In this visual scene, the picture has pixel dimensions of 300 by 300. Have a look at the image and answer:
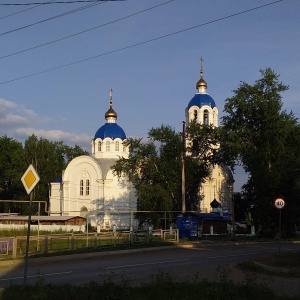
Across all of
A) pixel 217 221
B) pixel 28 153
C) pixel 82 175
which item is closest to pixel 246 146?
pixel 217 221

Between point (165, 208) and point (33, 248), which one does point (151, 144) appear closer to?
Answer: point (165, 208)

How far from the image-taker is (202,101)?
67562 mm

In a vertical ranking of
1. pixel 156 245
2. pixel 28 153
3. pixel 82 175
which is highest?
pixel 28 153

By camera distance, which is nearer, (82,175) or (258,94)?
(258,94)

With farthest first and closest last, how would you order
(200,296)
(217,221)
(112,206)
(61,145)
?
(61,145)
(112,206)
(217,221)
(200,296)

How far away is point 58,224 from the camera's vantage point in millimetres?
53938

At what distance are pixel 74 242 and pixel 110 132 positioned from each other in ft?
139

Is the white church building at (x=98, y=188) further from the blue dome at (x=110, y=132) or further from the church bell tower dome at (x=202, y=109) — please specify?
the church bell tower dome at (x=202, y=109)

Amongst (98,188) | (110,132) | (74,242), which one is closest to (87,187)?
(98,188)

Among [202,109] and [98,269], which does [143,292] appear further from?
[202,109]

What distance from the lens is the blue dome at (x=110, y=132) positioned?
67.4 meters

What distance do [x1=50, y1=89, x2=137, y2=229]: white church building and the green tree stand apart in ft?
58.0

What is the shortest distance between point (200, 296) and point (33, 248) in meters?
17.3

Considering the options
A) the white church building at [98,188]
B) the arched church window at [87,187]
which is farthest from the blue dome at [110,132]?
the arched church window at [87,187]
